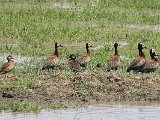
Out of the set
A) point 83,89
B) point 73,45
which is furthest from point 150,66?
point 73,45

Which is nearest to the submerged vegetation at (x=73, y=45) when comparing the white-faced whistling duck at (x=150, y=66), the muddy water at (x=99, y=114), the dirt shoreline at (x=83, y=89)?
the dirt shoreline at (x=83, y=89)

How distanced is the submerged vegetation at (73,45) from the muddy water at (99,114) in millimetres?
392

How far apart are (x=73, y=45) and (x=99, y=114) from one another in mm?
8060

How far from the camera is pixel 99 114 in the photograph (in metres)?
14.8

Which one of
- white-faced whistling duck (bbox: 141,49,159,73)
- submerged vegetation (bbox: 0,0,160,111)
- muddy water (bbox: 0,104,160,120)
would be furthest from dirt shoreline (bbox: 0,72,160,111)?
white-faced whistling duck (bbox: 141,49,159,73)

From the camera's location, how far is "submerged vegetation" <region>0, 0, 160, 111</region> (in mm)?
16312

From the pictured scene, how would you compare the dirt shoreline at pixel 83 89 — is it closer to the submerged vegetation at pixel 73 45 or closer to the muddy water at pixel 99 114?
the submerged vegetation at pixel 73 45

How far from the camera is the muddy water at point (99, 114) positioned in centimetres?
1436

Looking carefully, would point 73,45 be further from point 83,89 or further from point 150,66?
point 83,89

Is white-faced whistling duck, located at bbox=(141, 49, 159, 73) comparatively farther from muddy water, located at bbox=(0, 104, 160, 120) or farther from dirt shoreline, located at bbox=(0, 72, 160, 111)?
muddy water, located at bbox=(0, 104, 160, 120)

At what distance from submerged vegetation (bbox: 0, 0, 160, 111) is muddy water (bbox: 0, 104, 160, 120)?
15.4 inches

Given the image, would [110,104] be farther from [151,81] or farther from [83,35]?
[83,35]

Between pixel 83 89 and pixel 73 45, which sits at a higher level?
pixel 73 45

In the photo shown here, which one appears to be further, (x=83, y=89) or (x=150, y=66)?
(x=150, y=66)
